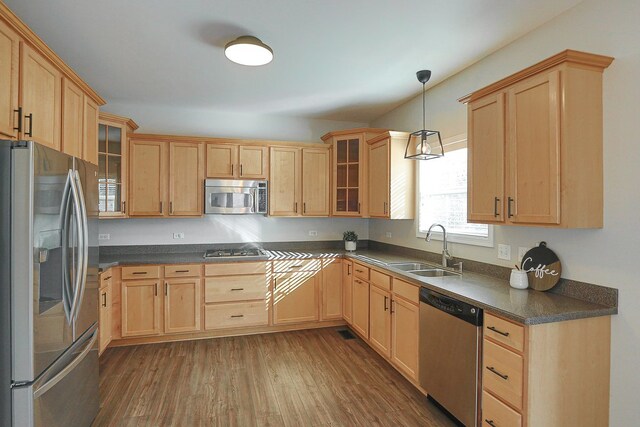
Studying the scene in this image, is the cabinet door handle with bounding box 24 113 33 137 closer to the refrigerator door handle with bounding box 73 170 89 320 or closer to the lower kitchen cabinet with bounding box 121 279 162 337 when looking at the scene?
the refrigerator door handle with bounding box 73 170 89 320

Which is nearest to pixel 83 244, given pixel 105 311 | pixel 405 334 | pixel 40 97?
pixel 40 97

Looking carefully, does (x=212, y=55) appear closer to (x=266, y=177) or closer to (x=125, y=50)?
(x=125, y=50)

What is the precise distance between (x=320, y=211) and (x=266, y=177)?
32.4 inches

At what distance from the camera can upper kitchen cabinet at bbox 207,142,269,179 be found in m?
4.02

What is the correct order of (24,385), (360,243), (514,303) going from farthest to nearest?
(360,243)
(514,303)
(24,385)

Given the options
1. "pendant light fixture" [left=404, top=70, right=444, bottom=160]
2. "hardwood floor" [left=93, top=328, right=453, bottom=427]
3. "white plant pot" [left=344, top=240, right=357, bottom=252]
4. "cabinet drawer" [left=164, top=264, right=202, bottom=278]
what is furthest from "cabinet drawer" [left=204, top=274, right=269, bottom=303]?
"pendant light fixture" [left=404, top=70, right=444, bottom=160]

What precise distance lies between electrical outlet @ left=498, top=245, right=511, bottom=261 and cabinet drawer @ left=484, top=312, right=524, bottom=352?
2.56ft

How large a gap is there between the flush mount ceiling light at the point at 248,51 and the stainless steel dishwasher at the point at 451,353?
2.13 meters

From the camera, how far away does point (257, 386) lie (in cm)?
277

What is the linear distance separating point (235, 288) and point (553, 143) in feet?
10.6

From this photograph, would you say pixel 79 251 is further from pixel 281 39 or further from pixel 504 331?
pixel 504 331

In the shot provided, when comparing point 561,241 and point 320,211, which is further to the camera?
point 320,211

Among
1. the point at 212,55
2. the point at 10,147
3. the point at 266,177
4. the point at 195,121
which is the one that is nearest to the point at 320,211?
the point at 266,177

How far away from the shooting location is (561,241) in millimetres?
2145
